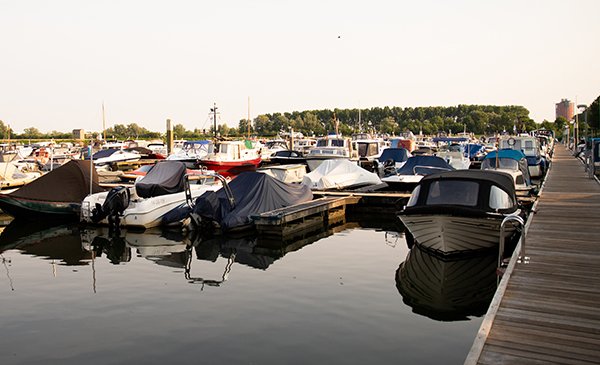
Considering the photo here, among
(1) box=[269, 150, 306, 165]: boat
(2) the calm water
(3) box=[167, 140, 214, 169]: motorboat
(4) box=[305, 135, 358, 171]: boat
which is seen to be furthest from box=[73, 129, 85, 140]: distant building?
(2) the calm water

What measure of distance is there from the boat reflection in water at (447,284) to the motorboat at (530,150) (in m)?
24.9

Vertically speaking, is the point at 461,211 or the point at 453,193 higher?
the point at 453,193

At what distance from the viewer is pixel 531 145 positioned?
40.1 metres

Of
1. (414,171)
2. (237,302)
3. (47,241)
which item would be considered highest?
(414,171)

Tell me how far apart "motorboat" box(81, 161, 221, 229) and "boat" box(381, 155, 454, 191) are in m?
9.16

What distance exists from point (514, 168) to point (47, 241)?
19884 mm

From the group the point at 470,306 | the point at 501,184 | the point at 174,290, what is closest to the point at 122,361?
the point at 174,290

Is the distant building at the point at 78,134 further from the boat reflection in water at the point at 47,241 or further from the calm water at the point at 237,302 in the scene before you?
the calm water at the point at 237,302

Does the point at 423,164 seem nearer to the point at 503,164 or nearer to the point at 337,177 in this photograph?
the point at 503,164

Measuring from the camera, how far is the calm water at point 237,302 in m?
9.02

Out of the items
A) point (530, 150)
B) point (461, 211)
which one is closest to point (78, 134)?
point (530, 150)

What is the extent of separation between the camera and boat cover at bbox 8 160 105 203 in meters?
22.8

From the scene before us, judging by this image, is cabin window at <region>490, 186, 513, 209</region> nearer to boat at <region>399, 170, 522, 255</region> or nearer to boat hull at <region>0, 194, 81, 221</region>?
boat at <region>399, 170, 522, 255</region>

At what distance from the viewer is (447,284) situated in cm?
1303
